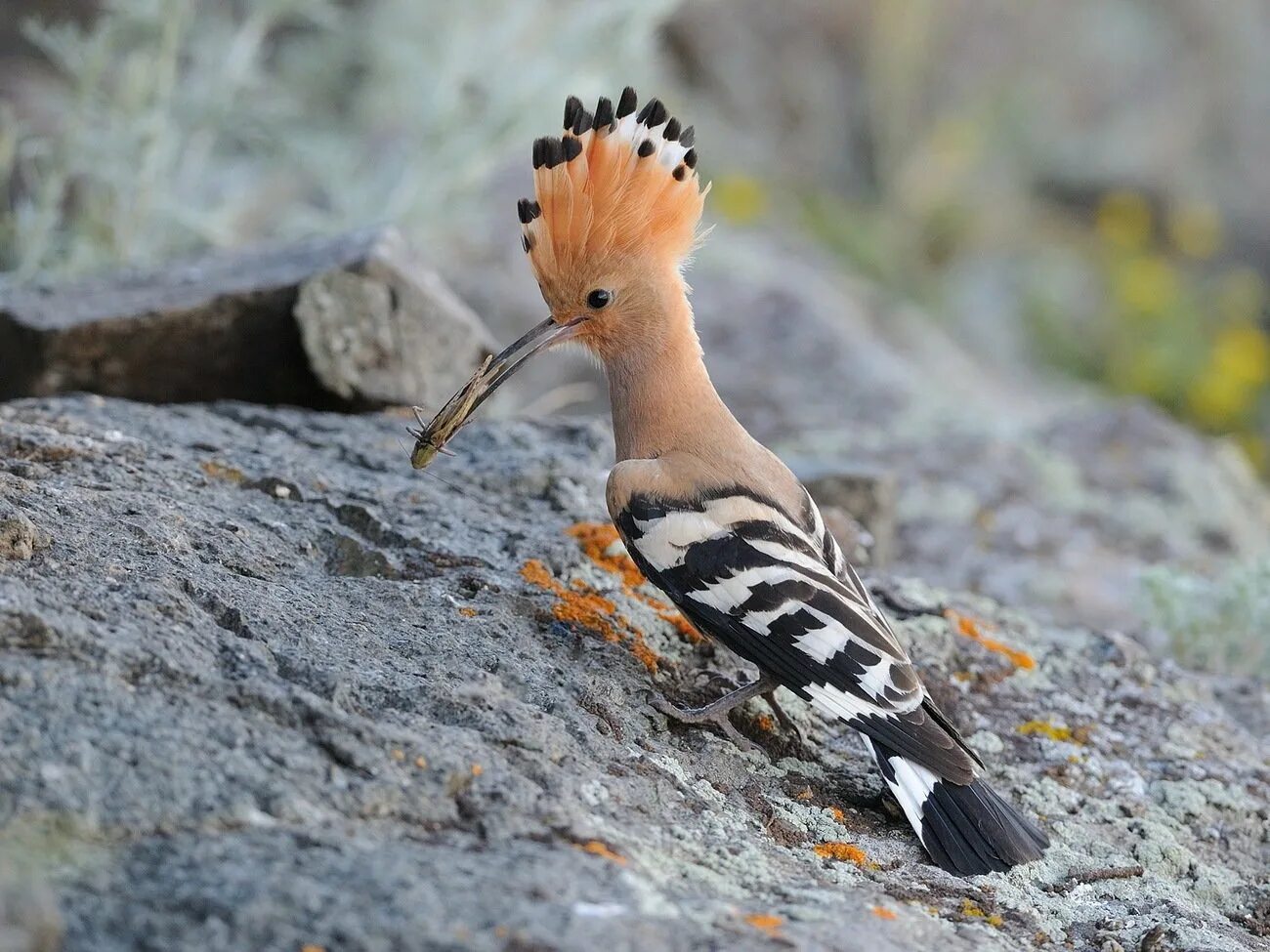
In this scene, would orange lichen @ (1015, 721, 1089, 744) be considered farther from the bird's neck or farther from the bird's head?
the bird's head

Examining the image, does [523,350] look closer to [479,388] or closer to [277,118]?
[479,388]

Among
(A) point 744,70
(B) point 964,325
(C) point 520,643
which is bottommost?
(C) point 520,643

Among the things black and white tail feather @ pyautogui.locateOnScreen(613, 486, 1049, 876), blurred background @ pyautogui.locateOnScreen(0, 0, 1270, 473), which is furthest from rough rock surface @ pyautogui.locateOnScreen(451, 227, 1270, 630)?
black and white tail feather @ pyautogui.locateOnScreen(613, 486, 1049, 876)

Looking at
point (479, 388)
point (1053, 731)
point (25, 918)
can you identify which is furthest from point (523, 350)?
point (25, 918)

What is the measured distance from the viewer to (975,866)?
97.3 inches

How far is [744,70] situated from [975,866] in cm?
957

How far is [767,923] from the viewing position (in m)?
1.95

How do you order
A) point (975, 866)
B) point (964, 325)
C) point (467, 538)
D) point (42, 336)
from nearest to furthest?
point (975, 866) → point (467, 538) → point (42, 336) → point (964, 325)

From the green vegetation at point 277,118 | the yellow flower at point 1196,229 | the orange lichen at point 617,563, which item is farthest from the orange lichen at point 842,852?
the yellow flower at point 1196,229

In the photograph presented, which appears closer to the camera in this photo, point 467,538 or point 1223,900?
point 1223,900

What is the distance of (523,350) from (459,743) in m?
1.19

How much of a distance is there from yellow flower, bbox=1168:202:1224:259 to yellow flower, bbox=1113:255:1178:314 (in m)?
0.91

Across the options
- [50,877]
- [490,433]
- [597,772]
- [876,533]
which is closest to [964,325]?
[876,533]

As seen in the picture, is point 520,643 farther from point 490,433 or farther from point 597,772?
point 490,433
